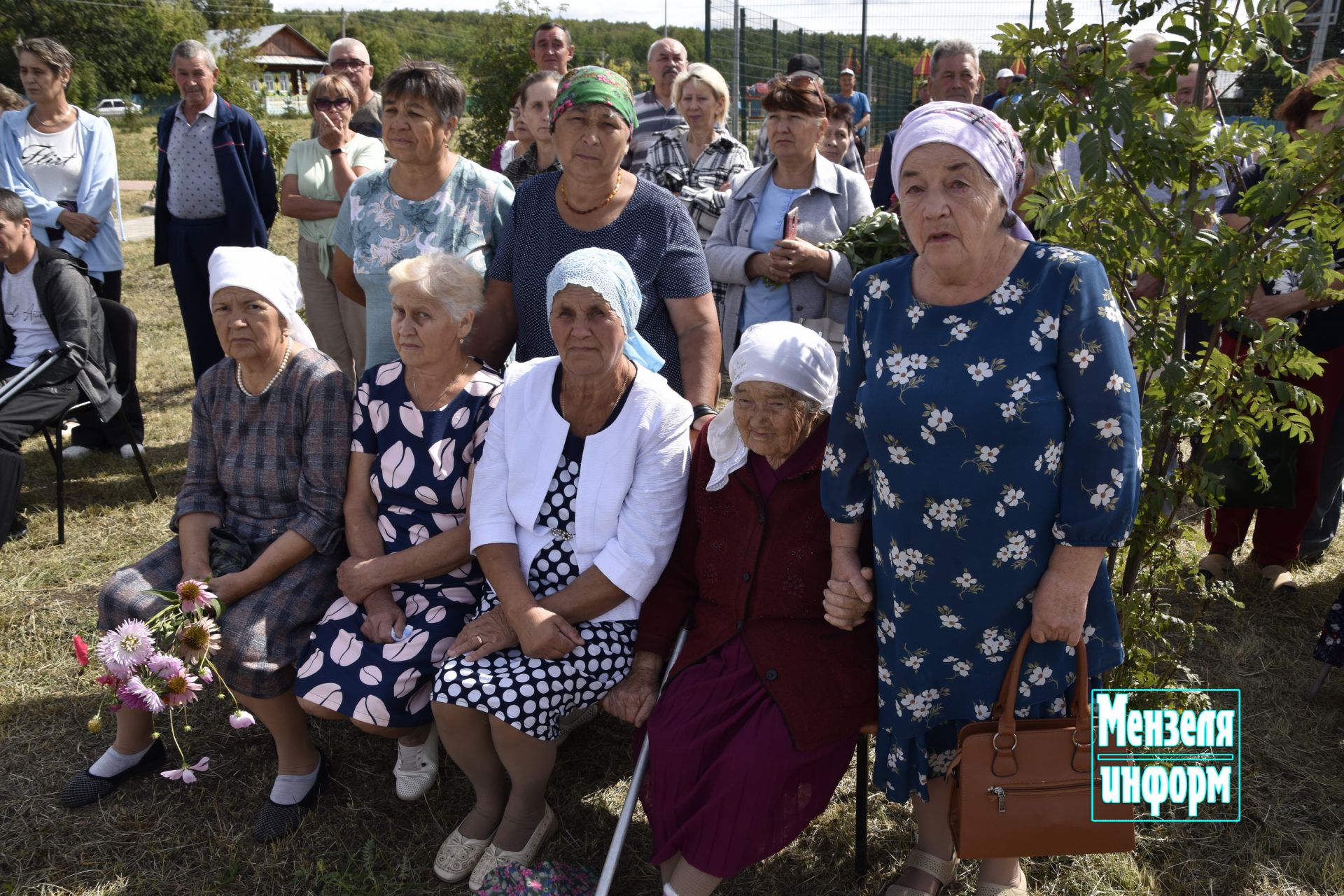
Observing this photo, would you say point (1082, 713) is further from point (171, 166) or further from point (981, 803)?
point (171, 166)

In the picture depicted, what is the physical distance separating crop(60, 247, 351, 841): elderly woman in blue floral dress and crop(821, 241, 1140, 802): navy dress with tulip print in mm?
1683

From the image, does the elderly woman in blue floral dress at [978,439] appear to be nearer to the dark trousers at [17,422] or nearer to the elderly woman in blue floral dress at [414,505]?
the elderly woman in blue floral dress at [414,505]

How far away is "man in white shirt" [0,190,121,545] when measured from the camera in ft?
15.4

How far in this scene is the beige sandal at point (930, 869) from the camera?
8.44ft

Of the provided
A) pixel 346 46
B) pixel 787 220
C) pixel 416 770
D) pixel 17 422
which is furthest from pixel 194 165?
pixel 416 770

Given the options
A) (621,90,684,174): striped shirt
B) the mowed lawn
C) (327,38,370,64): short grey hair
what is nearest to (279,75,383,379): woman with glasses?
(327,38,370,64): short grey hair

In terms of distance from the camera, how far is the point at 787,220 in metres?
3.91

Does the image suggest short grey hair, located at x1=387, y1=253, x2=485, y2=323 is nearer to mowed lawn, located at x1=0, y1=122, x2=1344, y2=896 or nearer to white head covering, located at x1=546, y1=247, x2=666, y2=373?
white head covering, located at x1=546, y1=247, x2=666, y2=373

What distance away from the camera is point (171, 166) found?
5902mm

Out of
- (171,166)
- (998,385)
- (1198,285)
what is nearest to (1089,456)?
(998,385)

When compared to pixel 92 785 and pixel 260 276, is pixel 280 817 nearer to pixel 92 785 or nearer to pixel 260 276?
pixel 92 785

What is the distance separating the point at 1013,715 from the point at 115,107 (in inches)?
1957

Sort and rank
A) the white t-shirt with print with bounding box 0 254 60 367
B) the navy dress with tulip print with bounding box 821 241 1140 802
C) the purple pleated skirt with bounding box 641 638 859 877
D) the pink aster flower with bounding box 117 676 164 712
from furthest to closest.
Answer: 1. the white t-shirt with print with bounding box 0 254 60 367
2. the pink aster flower with bounding box 117 676 164 712
3. the purple pleated skirt with bounding box 641 638 859 877
4. the navy dress with tulip print with bounding box 821 241 1140 802

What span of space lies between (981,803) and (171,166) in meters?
5.85
